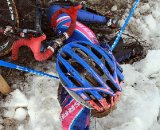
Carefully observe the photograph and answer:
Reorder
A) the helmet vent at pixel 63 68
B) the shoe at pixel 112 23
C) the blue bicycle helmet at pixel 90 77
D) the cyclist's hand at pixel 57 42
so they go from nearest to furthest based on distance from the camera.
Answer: the blue bicycle helmet at pixel 90 77
the helmet vent at pixel 63 68
the cyclist's hand at pixel 57 42
the shoe at pixel 112 23

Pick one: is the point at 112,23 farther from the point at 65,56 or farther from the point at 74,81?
the point at 74,81

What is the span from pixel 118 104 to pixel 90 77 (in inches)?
43.4

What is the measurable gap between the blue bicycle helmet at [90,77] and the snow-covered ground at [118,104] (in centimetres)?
81

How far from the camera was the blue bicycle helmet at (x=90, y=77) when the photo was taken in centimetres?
348

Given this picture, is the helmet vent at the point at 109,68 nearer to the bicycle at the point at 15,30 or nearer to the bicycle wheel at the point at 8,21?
the bicycle at the point at 15,30

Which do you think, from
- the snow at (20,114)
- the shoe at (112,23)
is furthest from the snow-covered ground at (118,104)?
the shoe at (112,23)

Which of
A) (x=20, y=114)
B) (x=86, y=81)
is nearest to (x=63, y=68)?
(x=86, y=81)

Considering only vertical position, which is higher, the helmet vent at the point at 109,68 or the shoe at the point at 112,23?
the helmet vent at the point at 109,68

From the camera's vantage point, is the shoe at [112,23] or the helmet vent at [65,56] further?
the shoe at [112,23]

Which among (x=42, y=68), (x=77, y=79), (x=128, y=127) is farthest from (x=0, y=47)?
(x=128, y=127)

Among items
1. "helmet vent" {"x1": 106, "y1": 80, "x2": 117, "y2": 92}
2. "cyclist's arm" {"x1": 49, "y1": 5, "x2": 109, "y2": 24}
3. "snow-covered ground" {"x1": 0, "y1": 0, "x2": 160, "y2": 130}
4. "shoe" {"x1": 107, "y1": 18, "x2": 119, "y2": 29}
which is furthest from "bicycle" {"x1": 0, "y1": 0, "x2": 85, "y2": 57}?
"helmet vent" {"x1": 106, "y1": 80, "x2": 117, "y2": 92}

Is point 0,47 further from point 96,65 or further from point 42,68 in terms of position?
point 96,65

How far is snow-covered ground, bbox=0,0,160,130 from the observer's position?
4332 mm

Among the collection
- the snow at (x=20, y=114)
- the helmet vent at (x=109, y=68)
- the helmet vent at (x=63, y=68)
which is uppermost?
the helmet vent at (x=109, y=68)
